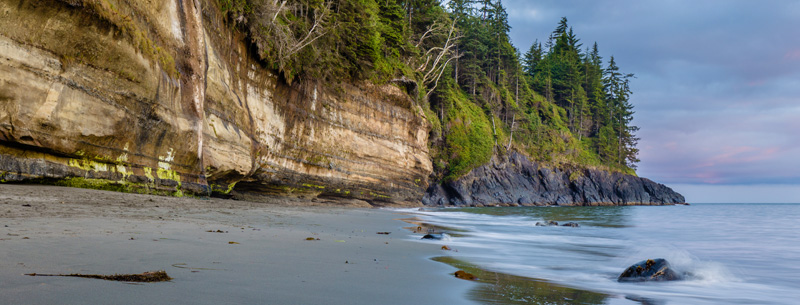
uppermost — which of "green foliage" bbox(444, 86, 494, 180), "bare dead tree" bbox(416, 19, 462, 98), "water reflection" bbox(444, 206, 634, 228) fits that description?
"bare dead tree" bbox(416, 19, 462, 98)

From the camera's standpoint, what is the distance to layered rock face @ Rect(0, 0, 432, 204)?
23.0 ft

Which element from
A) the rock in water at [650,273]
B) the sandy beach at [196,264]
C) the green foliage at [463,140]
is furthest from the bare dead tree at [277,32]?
the green foliage at [463,140]

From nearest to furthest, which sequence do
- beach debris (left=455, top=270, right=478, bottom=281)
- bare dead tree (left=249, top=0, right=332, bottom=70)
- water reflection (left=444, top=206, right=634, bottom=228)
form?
beach debris (left=455, top=270, right=478, bottom=281)
bare dead tree (left=249, top=0, right=332, bottom=70)
water reflection (left=444, top=206, right=634, bottom=228)

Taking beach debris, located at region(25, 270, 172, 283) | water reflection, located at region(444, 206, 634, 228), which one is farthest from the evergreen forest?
beach debris, located at region(25, 270, 172, 283)

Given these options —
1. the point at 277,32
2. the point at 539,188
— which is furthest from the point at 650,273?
the point at 539,188

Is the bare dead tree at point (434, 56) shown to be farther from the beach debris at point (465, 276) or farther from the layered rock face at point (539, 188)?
the beach debris at point (465, 276)

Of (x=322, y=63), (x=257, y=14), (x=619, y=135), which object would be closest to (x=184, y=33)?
(x=257, y=14)

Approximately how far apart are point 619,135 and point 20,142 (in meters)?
69.1

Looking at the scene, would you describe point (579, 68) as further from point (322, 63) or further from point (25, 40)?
point (25, 40)

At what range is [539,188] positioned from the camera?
1767 inches

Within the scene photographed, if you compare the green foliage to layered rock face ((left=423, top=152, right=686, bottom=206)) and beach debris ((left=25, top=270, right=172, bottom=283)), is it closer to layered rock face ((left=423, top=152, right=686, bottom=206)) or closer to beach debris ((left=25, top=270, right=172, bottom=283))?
layered rock face ((left=423, top=152, right=686, bottom=206))

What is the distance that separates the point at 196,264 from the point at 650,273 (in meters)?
4.02

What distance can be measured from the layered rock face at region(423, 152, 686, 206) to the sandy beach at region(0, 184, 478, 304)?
31.0 meters

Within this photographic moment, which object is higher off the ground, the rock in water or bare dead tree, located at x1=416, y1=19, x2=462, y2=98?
bare dead tree, located at x1=416, y1=19, x2=462, y2=98
